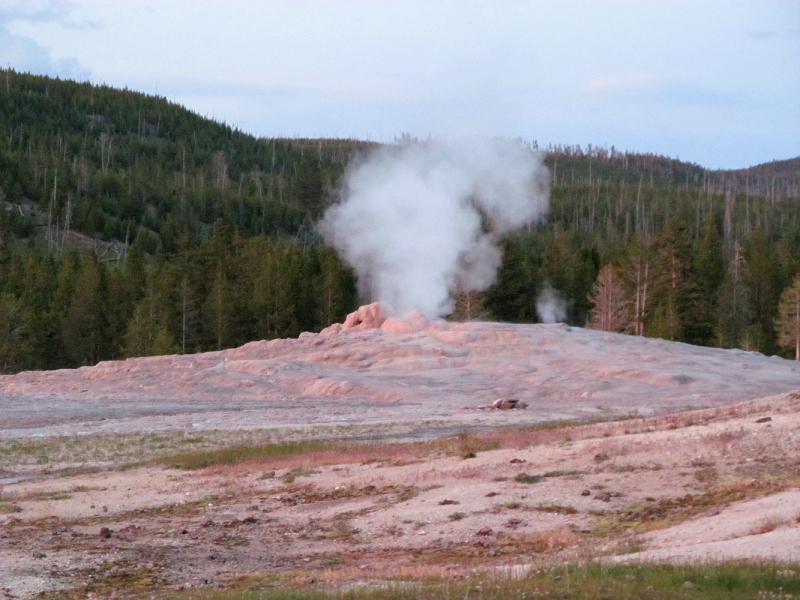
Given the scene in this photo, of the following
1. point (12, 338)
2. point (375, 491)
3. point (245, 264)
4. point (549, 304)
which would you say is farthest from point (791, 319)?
point (375, 491)

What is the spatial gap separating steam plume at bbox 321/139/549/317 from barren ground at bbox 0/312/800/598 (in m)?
18.2

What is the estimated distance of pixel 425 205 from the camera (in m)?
55.0

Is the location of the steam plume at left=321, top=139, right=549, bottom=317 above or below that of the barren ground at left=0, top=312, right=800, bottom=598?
above

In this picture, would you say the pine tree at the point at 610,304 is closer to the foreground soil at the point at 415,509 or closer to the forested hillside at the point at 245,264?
the forested hillside at the point at 245,264

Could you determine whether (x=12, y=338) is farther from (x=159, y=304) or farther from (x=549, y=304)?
(x=549, y=304)

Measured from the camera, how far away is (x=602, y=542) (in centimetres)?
1274

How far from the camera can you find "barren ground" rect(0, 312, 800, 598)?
12.1m

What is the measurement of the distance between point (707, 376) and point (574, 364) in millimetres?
6362

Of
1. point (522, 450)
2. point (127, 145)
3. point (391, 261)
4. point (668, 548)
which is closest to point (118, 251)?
point (127, 145)

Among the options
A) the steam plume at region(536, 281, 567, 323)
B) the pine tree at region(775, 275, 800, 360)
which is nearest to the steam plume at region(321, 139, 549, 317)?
the pine tree at region(775, 275, 800, 360)

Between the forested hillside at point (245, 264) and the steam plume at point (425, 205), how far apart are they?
13863mm

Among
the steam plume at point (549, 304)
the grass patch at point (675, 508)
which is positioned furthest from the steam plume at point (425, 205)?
the grass patch at point (675, 508)

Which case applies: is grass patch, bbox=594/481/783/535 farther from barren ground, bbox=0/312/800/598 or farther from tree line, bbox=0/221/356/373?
tree line, bbox=0/221/356/373

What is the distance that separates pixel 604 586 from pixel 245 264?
77687mm
